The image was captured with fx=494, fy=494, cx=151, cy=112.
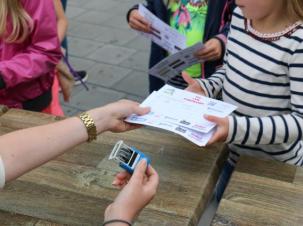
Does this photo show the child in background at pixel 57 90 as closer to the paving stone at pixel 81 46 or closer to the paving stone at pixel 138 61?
the paving stone at pixel 138 61

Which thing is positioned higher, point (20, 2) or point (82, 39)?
point (20, 2)

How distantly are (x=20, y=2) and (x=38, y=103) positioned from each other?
0.44 meters

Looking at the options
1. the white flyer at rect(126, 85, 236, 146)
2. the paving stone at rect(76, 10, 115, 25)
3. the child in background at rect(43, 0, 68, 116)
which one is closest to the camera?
the white flyer at rect(126, 85, 236, 146)

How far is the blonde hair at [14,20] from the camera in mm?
1932

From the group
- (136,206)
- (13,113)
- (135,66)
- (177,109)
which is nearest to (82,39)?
(135,66)

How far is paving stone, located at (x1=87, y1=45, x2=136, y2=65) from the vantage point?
447 cm

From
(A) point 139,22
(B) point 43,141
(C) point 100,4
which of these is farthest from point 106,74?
(B) point 43,141

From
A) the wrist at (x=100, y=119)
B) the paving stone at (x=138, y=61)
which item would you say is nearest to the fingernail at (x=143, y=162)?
the wrist at (x=100, y=119)

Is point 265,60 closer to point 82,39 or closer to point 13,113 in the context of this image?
point 13,113

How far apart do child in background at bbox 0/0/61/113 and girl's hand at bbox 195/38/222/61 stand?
60cm

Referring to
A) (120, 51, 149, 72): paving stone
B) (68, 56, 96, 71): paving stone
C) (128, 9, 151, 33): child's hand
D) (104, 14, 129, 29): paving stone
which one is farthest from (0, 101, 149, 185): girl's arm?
(104, 14, 129, 29): paving stone

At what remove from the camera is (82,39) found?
4883mm

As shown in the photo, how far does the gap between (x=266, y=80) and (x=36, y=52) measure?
3.17 feet

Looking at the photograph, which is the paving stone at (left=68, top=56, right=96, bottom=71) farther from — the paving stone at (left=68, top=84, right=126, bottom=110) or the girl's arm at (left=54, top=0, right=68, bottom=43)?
the girl's arm at (left=54, top=0, right=68, bottom=43)
